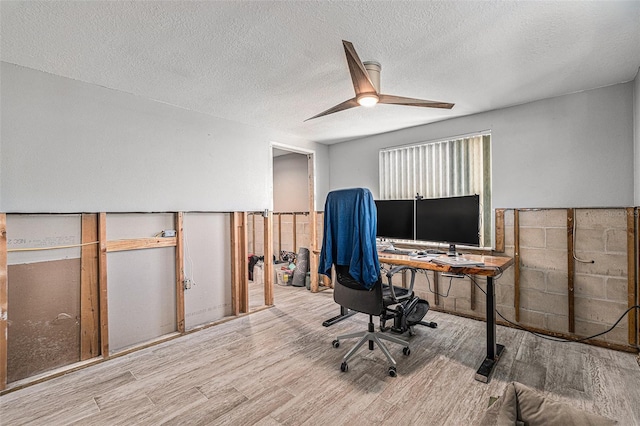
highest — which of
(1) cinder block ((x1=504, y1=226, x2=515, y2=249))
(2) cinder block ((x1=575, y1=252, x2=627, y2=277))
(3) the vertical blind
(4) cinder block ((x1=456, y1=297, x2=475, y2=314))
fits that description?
(3) the vertical blind

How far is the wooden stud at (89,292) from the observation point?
2584 millimetres

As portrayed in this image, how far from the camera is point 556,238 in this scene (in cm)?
304

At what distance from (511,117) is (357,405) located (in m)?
3.35

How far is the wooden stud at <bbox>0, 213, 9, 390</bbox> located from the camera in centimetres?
216

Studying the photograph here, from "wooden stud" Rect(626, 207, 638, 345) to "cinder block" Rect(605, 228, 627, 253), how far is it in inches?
1.8

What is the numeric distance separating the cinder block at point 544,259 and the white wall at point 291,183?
3.60 m

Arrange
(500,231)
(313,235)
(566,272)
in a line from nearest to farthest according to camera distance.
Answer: (566,272), (500,231), (313,235)

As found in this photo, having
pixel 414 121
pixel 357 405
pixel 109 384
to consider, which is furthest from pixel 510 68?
pixel 109 384

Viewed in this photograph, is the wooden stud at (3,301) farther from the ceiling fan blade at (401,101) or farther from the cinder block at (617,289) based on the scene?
the cinder block at (617,289)

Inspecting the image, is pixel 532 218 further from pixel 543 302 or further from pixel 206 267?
pixel 206 267

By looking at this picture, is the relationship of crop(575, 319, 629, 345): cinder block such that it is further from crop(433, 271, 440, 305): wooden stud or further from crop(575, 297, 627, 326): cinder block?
crop(433, 271, 440, 305): wooden stud

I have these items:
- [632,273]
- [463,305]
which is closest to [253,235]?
[463,305]

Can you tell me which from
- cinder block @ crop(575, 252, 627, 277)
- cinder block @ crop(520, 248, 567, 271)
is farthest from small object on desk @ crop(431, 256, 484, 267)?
cinder block @ crop(575, 252, 627, 277)

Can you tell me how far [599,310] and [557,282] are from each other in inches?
15.0
